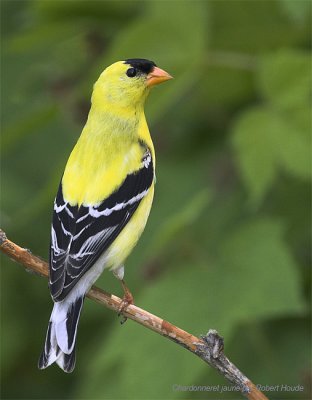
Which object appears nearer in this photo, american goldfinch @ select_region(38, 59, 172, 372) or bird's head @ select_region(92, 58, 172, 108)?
american goldfinch @ select_region(38, 59, 172, 372)

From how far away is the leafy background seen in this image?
4.13m

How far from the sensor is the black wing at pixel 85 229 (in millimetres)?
3436

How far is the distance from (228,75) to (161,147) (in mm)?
615

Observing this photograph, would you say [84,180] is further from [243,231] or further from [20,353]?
[20,353]

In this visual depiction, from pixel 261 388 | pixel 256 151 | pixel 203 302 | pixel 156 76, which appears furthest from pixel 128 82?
pixel 261 388

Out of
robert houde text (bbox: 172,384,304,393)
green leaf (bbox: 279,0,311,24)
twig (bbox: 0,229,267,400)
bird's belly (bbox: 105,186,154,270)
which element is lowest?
robert houde text (bbox: 172,384,304,393)

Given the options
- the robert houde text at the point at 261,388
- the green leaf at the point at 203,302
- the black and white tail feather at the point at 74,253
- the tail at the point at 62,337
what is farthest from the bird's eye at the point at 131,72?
the robert houde text at the point at 261,388

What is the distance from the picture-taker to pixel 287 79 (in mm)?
4426

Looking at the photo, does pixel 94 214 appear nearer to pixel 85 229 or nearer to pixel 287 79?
pixel 85 229

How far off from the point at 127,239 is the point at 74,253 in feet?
1.05

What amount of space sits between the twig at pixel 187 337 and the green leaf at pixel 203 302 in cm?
70

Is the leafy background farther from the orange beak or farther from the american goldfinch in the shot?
the american goldfinch

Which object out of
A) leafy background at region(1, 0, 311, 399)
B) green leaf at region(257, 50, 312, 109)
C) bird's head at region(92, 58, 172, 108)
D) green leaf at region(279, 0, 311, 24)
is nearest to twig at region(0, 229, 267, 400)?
leafy background at region(1, 0, 311, 399)

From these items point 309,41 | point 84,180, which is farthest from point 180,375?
point 309,41
